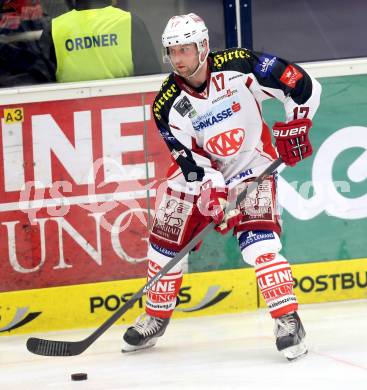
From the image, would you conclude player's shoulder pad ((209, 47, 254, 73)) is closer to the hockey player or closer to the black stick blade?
the hockey player

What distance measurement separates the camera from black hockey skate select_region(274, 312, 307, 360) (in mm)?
4637

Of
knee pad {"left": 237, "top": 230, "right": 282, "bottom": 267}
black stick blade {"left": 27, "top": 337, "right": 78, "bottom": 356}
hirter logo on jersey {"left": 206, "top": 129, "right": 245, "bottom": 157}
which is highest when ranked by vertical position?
hirter logo on jersey {"left": 206, "top": 129, "right": 245, "bottom": 157}

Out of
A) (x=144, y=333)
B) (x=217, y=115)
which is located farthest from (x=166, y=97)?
(x=144, y=333)

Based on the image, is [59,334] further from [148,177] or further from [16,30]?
[16,30]

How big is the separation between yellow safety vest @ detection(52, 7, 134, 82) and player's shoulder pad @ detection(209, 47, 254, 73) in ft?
3.46

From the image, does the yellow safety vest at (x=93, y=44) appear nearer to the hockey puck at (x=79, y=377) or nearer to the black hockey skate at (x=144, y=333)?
the black hockey skate at (x=144, y=333)

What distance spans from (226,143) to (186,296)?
1141 millimetres

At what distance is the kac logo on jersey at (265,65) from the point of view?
188 inches

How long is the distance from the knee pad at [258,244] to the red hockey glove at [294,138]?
0.30 meters

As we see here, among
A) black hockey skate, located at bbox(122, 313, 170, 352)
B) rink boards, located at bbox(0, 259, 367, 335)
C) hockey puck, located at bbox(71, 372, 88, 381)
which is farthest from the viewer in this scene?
rink boards, located at bbox(0, 259, 367, 335)

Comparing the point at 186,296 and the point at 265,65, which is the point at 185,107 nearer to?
the point at 265,65

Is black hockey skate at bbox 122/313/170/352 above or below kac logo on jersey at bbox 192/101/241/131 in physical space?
below

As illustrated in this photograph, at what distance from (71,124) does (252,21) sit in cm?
101

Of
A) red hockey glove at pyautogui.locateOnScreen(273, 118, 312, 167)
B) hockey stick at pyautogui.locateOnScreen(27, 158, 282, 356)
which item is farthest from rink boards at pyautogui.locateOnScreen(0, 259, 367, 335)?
red hockey glove at pyautogui.locateOnScreen(273, 118, 312, 167)
